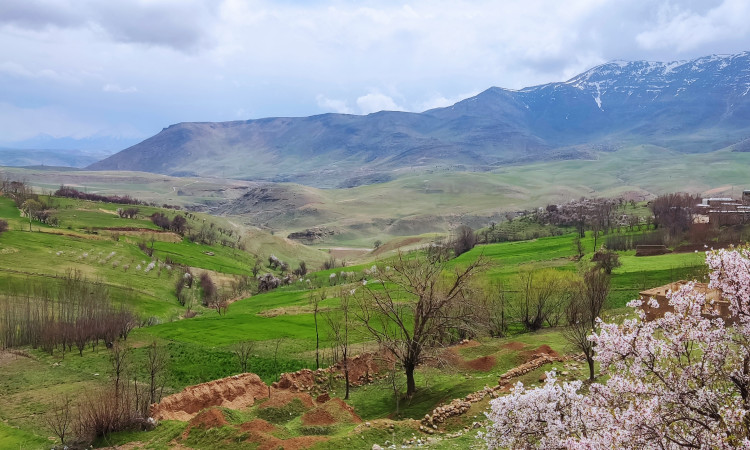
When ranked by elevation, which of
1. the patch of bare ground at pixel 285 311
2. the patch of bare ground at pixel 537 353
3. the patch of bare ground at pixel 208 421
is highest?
the patch of bare ground at pixel 208 421

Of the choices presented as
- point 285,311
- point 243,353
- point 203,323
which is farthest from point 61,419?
point 285,311

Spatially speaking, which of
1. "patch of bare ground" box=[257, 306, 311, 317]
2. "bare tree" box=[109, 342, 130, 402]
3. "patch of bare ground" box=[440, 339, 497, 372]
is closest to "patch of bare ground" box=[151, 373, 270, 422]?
"bare tree" box=[109, 342, 130, 402]

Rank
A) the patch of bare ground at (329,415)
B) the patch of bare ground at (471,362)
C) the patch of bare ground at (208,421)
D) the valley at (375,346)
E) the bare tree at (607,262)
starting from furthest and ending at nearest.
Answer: the bare tree at (607,262) → the patch of bare ground at (471,362) → the patch of bare ground at (329,415) → the patch of bare ground at (208,421) → the valley at (375,346)

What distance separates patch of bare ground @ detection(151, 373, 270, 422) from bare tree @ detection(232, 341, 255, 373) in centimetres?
560

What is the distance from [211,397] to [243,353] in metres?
11.1

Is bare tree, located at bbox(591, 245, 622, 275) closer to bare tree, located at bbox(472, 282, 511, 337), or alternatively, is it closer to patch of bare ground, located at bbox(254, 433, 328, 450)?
bare tree, located at bbox(472, 282, 511, 337)

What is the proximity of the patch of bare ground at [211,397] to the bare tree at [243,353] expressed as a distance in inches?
220

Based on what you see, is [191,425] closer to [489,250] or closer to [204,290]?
[204,290]

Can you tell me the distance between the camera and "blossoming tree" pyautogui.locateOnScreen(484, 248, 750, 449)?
34.5ft

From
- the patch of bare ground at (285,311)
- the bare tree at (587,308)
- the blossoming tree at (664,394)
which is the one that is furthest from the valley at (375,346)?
the patch of bare ground at (285,311)

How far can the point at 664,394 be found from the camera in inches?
427

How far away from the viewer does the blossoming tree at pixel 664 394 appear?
10508mm

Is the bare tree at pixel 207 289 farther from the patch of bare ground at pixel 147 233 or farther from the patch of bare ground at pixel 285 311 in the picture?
the patch of bare ground at pixel 147 233

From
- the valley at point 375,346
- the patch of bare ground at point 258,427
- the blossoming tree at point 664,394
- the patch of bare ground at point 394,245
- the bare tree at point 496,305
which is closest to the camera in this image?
the blossoming tree at point 664,394
